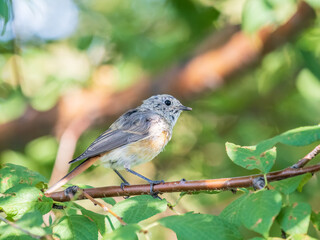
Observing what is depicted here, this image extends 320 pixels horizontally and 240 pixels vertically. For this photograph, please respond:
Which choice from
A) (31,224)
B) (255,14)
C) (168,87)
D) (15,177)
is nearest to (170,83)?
(168,87)

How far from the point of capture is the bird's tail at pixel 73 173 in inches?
108

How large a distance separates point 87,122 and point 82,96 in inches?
20.2

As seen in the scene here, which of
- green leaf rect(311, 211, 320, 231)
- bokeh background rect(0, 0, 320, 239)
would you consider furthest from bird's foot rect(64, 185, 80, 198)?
bokeh background rect(0, 0, 320, 239)

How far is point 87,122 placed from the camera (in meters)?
5.94

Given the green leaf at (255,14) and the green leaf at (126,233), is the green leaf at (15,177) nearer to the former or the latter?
the green leaf at (126,233)

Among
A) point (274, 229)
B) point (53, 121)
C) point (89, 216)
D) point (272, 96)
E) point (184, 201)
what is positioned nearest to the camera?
point (89, 216)

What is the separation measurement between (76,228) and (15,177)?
0.66m

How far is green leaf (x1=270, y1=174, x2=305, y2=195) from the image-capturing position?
189 centimetres

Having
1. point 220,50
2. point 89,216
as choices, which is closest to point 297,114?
point 220,50

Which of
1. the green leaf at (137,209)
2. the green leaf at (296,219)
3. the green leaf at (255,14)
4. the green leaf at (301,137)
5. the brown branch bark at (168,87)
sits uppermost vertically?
the green leaf at (255,14)

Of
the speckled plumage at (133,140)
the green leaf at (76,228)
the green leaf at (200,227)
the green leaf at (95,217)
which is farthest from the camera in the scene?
the speckled plumage at (133,140)

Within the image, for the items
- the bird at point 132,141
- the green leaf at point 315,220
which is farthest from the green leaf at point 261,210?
the bird at point 132,141

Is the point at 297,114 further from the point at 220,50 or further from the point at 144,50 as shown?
the point at 144,50

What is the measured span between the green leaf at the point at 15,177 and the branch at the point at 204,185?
0.46 feet
